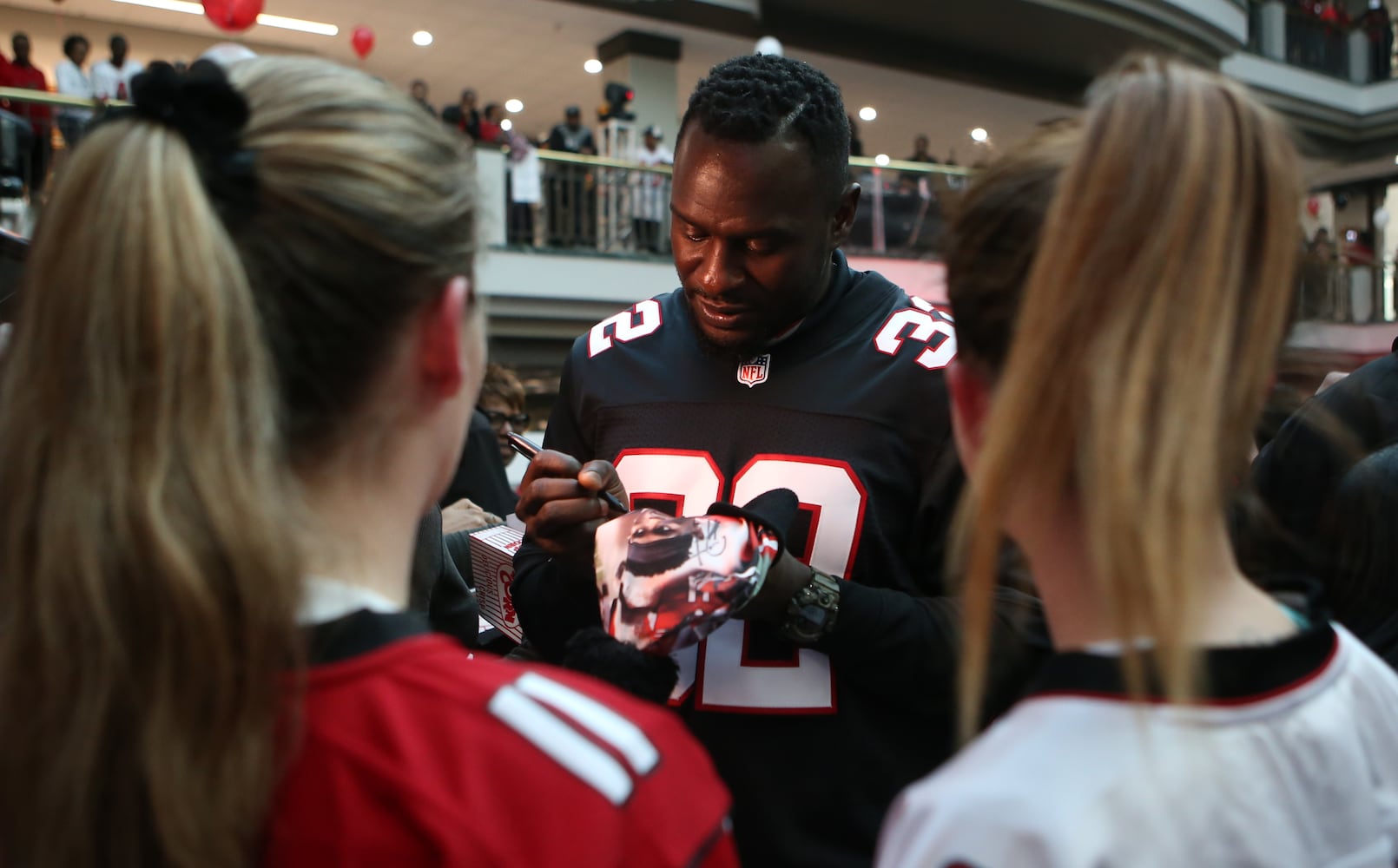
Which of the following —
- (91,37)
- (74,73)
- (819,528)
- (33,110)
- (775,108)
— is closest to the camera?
(819,528)

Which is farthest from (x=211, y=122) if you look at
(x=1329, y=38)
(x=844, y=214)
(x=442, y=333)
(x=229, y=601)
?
(x=1329, y=38)

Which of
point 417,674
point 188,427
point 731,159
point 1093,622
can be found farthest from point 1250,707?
point 731,159

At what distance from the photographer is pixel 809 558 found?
1.53m

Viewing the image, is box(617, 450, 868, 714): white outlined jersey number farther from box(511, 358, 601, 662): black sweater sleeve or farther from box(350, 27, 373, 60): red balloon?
box(350, 27, 373, 60): red balloon

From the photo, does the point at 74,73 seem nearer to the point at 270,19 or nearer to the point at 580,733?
the point at 270,19

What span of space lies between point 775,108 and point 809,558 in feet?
2.22

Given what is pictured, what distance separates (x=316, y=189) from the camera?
807 mm

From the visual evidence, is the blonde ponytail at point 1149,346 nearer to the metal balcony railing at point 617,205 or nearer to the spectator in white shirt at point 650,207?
the metal balcony railing at point 617,205

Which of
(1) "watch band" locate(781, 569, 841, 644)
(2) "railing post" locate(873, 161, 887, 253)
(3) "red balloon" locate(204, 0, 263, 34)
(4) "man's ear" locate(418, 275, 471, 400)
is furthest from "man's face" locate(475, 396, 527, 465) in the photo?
(2) "railing post" locate(873, 161, 887, 253)

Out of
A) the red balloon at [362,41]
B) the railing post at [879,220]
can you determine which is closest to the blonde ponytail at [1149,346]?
the railing post at [879,220]

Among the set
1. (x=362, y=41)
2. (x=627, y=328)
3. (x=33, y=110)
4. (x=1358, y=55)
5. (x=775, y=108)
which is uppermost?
(x=1358, y=55)

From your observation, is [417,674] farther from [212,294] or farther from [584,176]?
[584,176]

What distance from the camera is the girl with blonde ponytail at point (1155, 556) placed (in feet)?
2.40

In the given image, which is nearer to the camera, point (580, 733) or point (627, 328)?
point (580, 733)
